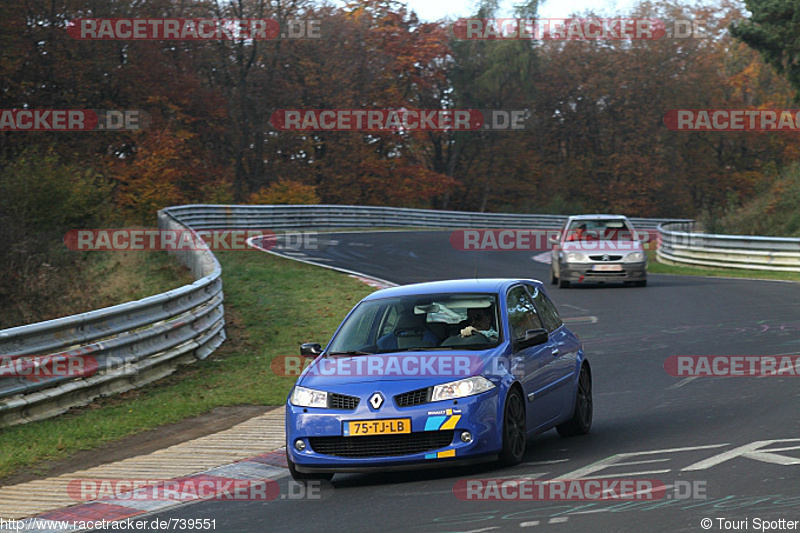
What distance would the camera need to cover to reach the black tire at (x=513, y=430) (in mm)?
8250

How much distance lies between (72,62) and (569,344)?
46825mm

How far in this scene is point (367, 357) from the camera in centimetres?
878

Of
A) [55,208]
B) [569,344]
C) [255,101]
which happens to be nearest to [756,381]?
[569,344]

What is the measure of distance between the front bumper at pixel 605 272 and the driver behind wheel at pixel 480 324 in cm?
1735

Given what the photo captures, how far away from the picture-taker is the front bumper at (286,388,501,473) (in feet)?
26.3

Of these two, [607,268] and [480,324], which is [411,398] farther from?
[607,268]

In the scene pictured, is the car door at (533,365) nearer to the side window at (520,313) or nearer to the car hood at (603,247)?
the side window at (520,313)

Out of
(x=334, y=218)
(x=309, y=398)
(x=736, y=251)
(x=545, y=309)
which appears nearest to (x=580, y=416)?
(x=545, y=309)

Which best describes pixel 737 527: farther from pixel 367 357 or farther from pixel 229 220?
pixel 229 220

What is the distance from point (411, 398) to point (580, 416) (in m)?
2.36

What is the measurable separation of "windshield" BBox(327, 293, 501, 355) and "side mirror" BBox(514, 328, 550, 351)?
17 cm

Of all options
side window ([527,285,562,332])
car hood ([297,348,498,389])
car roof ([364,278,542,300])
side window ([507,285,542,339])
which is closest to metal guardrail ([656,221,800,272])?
side window ([527,285,562,332])

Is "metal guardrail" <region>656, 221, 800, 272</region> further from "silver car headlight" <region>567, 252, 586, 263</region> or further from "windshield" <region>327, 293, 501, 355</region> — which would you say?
"windshield" <region>327, 293, 501, 355</region>

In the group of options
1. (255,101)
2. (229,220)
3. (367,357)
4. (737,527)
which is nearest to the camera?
(737,527)
